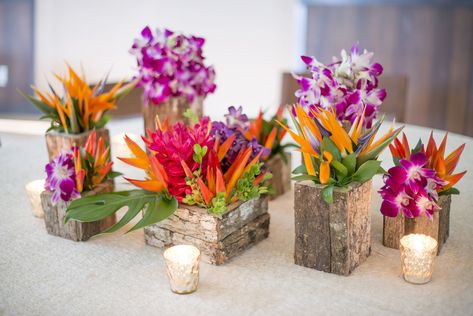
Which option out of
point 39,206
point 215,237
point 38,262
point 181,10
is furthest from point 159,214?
point 181,10

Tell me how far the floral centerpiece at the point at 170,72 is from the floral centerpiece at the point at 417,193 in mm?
585

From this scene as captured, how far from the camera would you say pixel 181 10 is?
3957 mm

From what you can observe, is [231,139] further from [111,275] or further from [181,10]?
[181,10]

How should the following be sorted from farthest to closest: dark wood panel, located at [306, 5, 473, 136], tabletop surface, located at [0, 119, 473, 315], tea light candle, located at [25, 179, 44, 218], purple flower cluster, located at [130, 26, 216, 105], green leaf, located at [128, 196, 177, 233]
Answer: dark wood panel, located at [306, 5, 473, 136] < purple flower cluster, located at [130, 26, 216, 105] < tea light candle, located at [25, 179, 44, 218] < green leaf, located at [128, 196, 177, 233] < tabletop surface, located at [0, 119, 473, 315]

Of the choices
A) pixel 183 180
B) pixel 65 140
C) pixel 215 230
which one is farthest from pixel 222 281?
pixel 65 140

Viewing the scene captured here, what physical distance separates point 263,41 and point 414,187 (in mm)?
2723

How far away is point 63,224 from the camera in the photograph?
1371 mm

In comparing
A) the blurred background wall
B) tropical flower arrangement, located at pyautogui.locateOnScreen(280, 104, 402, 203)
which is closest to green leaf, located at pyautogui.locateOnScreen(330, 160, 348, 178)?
tropical flower arrangement, located at pyautogui.locateOnScreen(280, 104, 402, 203)

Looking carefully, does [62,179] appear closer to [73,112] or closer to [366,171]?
[73,112]

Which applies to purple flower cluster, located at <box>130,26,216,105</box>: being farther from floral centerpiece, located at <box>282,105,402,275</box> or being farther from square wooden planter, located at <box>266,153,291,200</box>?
floral centerpiece, located at <box>282,105,402,275</box>

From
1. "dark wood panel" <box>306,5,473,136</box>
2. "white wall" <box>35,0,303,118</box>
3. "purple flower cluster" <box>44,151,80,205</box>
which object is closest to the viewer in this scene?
"purple flower cluster" <box>44,151,80,205</box>

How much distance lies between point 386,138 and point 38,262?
27.7 inches

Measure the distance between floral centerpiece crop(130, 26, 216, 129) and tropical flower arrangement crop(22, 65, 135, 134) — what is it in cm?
10

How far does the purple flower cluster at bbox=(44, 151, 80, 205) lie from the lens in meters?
1.33
